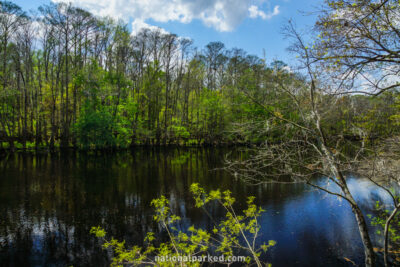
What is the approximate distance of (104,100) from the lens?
28.2 m

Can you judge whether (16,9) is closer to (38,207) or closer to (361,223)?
(38,207)

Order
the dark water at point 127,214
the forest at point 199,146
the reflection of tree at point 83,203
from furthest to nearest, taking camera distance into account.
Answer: the reflection of tree at point 83,203 → the dark water at point 127,214 → the forest at point 199,146

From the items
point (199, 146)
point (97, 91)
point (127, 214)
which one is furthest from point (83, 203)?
point (199, 146)

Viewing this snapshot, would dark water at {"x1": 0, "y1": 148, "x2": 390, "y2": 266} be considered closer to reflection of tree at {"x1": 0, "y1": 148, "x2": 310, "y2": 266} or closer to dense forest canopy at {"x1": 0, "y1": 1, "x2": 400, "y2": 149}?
reflection of tree at {"x1": 0, "y1": 148, "x2": 310, "y2": 266}

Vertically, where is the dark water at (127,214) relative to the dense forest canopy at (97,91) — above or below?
below

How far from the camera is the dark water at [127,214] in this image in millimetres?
6484

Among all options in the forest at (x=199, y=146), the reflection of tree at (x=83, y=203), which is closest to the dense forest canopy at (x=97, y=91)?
the forest at (x=199, y=146)

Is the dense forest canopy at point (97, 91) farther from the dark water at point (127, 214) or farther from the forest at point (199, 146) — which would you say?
the dark water at point (127, 214)

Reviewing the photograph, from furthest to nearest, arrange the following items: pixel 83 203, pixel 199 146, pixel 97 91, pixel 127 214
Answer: pixel 199 146 → pixel 97 91 → pixel 83 203 → pixel 127 214

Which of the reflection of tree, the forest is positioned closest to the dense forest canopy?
the forest

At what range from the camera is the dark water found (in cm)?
648

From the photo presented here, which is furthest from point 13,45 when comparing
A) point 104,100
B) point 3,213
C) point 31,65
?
point 3,213

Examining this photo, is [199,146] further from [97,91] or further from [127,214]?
[127,214]

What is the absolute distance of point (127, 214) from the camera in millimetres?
9102
